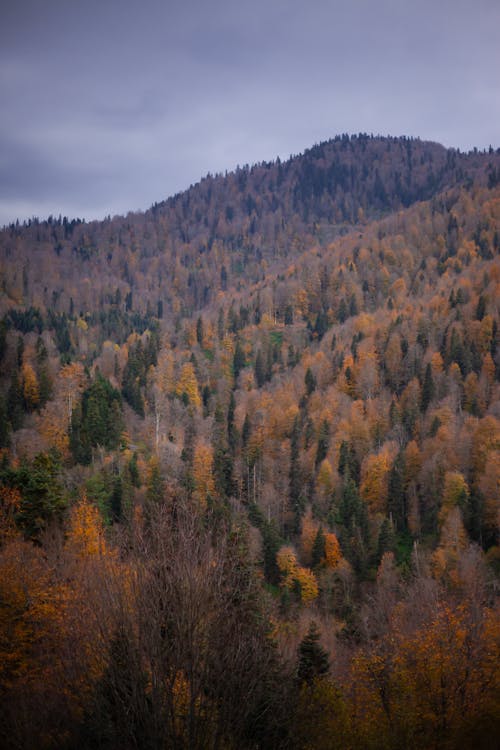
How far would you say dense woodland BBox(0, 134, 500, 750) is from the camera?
32.3ft

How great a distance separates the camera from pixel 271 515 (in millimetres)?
72062

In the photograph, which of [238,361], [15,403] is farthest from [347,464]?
[15,403]

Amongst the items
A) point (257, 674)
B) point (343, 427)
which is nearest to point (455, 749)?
point (257, 674)

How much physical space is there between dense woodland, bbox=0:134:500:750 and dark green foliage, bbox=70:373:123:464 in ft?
1.40

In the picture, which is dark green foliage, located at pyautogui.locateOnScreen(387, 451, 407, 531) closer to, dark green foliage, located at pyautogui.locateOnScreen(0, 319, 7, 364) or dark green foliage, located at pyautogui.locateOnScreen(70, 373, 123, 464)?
dark green foliage, located at pyautogui.locateOnScreen(70, 373, 123, 464)

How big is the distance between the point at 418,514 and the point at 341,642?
3741cm

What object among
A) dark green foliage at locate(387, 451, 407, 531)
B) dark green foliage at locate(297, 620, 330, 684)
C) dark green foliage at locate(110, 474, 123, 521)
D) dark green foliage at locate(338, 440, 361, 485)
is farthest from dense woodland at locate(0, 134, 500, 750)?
dark green foliage at locate(338, 440, 361, 485)

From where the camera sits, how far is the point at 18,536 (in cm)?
2441

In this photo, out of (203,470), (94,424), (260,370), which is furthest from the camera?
(260,370)

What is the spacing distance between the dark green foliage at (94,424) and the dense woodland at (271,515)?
428 millimetres

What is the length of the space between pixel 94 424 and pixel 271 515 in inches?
1309

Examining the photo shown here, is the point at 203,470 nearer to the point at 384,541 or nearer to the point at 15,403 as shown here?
the point at 384,541

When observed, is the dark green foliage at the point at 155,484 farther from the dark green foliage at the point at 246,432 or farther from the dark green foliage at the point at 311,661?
the dark green foliage at the point at 311,661

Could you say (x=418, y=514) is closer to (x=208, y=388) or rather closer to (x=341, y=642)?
(x=341, y=642)
